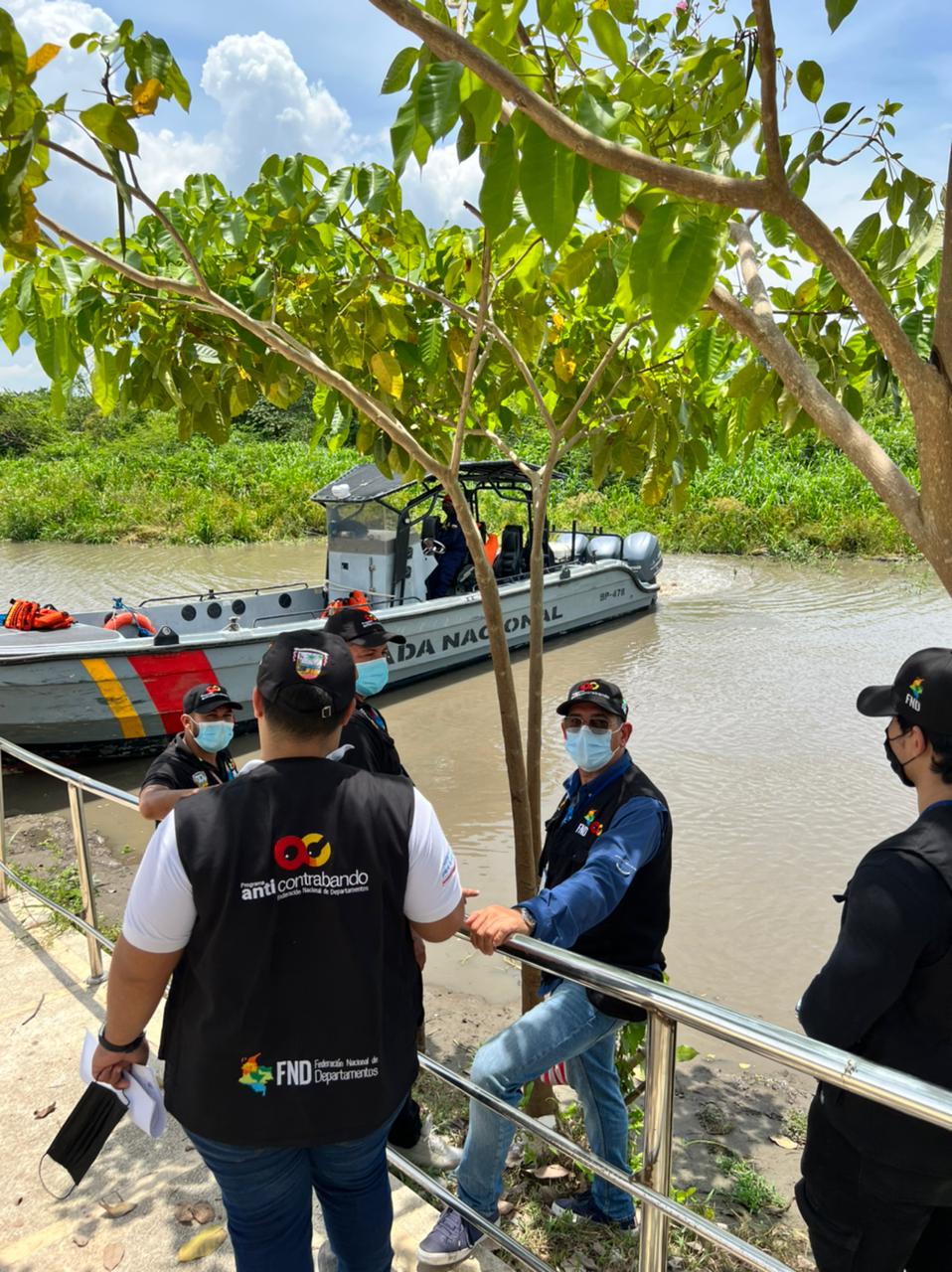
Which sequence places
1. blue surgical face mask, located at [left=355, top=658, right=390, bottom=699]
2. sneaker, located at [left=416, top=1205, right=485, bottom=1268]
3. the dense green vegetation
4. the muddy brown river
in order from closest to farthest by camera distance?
sneaker, located at [left=416, top=1205, right=485, bottom=1268], blue surgical face mask, located at [left=355, top=658, right=390, bottom=699], the muddy brown river, the dense green vegetation

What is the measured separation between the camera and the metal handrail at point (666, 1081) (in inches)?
54.1

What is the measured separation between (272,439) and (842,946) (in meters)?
39.5

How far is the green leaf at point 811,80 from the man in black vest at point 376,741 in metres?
1.86

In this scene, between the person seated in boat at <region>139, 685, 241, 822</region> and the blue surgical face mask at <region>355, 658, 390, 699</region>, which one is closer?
the blue surgical face mask at <region>355, 658, 390, 699</region>

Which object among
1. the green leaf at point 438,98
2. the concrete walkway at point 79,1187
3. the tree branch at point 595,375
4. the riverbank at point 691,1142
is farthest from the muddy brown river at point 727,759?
the green leaf at point 438,98

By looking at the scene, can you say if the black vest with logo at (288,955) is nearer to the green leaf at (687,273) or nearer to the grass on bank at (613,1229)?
the green leaf at (687,273)

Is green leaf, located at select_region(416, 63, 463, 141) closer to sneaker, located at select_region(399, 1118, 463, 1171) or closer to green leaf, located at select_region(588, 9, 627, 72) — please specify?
green leaf, located at select_region(588, 9, 627, 72)

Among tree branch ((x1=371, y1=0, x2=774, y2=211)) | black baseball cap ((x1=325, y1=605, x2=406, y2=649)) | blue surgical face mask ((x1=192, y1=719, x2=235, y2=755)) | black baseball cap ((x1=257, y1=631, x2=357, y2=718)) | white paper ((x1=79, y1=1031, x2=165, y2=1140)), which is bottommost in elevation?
white paper ((x1=79, y1=1031, x2=165, y2=1140))

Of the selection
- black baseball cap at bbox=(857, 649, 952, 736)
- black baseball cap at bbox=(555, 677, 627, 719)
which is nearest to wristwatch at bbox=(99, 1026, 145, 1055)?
black baseball cap at bbox=(555, 677, 627, 719)

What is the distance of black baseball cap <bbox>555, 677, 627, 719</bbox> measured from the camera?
2.74m

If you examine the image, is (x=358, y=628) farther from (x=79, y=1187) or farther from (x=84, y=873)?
(x=79, y=1187)

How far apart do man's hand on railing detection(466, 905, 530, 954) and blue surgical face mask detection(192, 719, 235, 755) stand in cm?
194

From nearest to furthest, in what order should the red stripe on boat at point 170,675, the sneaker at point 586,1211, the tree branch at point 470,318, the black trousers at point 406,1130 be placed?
the sneaker at point 586,1211 → the black trousers at point 406,1130 → the tree branch at point 470,318 → the red stripe on boat at point 170,675

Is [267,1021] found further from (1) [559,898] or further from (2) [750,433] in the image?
(2) [750,433]
